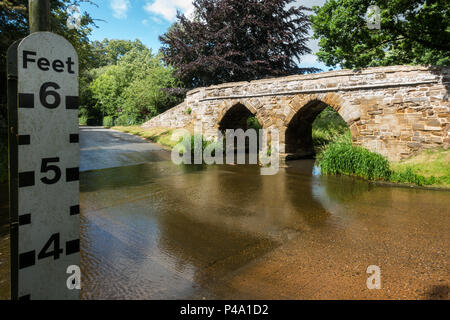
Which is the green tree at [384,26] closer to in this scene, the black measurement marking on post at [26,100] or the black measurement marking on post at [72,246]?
the black measurement marking on post at [26,100]

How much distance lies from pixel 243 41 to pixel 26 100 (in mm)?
18882

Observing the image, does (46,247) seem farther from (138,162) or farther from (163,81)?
(163,81)

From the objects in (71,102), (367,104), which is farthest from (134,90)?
(71,102)

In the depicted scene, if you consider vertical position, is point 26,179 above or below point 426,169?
above

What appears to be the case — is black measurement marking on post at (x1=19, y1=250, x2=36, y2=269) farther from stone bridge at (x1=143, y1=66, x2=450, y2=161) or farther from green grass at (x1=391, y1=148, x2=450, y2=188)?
stone bridge at (x1=143, y1=66, x2=450, y2=161)

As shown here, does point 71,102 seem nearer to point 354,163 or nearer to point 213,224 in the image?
point 213,224

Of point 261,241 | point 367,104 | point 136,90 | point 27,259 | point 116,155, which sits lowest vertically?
point 261,241

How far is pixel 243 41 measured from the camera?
19.0 meters

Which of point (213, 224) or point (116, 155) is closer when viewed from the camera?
point (213, 224)

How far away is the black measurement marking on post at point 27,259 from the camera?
171cm

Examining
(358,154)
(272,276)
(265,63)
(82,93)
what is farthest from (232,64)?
(82,93)

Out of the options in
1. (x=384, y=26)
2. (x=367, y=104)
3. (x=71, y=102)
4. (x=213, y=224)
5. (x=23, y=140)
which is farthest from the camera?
(x=367, y=104)

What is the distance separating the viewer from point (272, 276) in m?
3.14

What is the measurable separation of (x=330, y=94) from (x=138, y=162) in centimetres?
727
